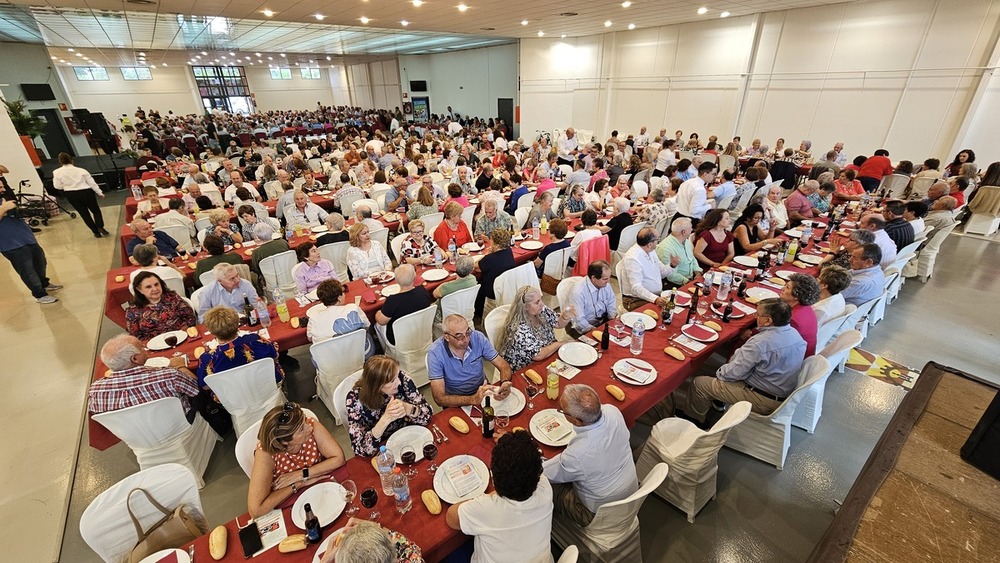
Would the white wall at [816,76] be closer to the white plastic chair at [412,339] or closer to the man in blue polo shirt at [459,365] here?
the man in blue polo shirt at [459,365]

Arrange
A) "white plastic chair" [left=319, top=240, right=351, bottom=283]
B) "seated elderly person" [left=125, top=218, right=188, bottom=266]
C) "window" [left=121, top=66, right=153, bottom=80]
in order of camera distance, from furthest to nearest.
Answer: "window" [left=121, top=66, right=153, bottom=80]
"white plastic chair" [left=319, top=240, right=351, bottom=283]
"seated elderly person" [left=125, top=218, right=188, bottom=266]

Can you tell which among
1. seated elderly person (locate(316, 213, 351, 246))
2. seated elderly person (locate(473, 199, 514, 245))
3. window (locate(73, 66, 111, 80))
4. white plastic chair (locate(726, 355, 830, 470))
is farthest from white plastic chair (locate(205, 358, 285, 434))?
window (locate(73, 66, 111, 80))

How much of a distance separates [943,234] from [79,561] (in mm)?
10964

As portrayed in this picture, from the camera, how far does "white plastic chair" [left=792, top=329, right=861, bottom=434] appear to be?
3.33 m

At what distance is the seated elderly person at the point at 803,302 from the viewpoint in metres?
3.45

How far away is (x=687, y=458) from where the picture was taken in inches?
111

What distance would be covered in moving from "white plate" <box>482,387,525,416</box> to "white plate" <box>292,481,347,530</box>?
1.01 meters

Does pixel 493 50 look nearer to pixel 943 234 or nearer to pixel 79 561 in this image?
pixel 943 234

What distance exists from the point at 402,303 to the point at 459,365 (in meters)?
1.03

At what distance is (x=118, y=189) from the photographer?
13781 millimetres

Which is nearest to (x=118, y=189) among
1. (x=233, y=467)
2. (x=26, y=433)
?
(x=26, y=433)

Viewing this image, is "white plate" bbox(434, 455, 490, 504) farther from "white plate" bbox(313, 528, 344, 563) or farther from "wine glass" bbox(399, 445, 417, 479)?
"white plate" bbox(313, 528, 344, 563)

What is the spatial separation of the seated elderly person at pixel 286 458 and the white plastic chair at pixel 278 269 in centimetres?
327

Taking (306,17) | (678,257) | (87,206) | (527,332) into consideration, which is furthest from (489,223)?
(87,206)
